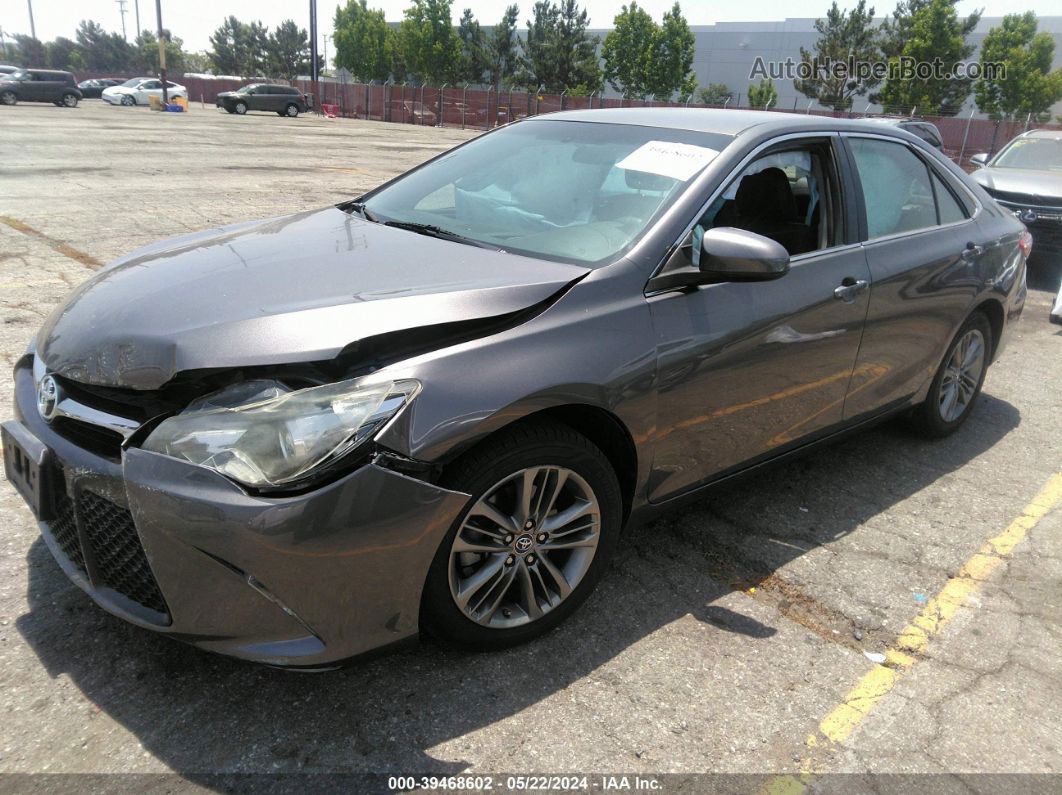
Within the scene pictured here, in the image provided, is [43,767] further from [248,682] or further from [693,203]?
[693,203]

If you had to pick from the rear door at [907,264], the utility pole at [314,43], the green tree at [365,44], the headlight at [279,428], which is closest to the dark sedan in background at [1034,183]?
the rear door at [907,264]

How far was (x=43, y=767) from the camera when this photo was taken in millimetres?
2115

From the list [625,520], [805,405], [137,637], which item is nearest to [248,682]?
[137,637]

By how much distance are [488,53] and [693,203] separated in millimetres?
76603

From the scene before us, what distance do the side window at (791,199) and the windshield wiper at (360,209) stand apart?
145 centimetres

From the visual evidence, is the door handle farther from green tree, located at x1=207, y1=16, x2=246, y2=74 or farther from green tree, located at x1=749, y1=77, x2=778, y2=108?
green tree, located at x1=207, y1=16, x2=246, y2=74

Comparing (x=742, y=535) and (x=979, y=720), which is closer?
(x=979, y=720)

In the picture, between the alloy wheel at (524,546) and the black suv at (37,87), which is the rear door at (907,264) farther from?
the black suv at (37,87)

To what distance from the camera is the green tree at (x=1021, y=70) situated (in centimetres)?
4650

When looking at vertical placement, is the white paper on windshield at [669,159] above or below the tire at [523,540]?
above

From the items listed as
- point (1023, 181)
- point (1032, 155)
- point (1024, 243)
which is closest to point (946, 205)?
point (1024, 243)

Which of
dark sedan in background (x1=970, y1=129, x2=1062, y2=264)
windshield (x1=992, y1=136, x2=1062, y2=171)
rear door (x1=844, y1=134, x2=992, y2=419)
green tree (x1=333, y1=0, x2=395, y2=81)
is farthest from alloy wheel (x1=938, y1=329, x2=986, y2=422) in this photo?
green tree (x1=333, y1=0, x2=395, y2=81)

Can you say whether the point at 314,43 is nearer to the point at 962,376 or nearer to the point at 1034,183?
the point at 1034,183

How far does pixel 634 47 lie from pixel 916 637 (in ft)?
217
